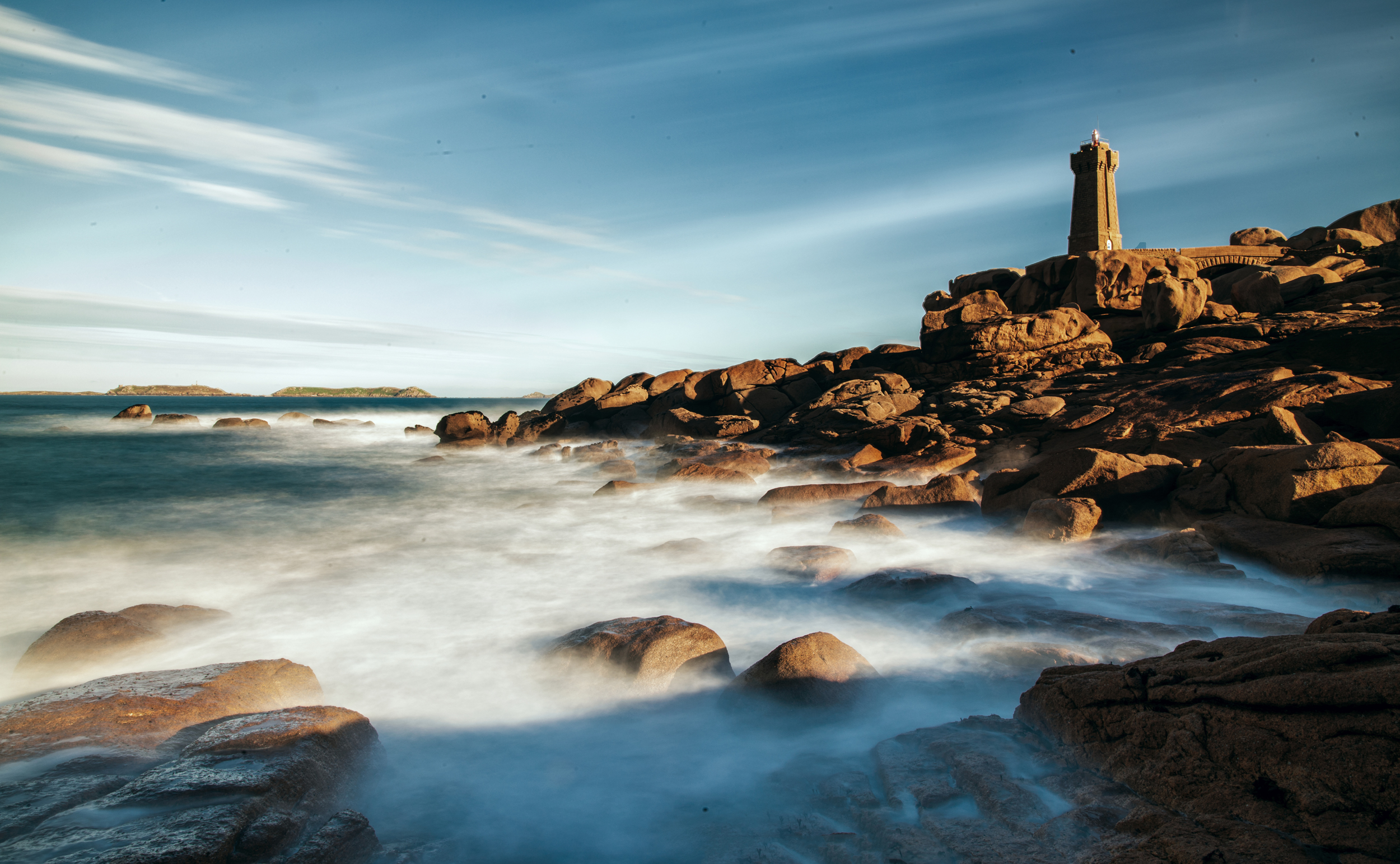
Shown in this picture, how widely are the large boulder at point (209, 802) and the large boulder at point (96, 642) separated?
7.98 feet

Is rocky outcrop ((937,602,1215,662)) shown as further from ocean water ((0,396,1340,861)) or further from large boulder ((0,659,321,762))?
large boulder ((0,659,321,762))

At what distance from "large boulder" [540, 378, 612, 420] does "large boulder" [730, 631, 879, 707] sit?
24740 mm

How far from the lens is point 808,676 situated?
181 inches

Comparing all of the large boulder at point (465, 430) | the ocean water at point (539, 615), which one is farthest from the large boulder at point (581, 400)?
the ocean water at point (539, 615)

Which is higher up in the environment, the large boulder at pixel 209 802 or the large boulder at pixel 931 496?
the large boulder at pixel 931 496

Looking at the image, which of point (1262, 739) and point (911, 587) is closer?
point (1262, 739)

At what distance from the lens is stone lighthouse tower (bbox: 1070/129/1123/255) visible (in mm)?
35656

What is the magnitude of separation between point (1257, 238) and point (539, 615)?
38.7m

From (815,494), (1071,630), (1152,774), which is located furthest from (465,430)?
(1152,774)

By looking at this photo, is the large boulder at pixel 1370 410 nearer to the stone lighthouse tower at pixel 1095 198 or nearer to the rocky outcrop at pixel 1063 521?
the rocky outcrop at pixel 1063 521

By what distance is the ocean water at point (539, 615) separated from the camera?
378cm

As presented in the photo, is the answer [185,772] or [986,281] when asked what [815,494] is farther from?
[986,281]

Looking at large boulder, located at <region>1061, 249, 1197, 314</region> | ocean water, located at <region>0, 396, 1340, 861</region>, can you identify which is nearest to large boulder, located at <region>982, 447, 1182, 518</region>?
ocean water, located at <region>0, 396, 1340, 861</region>

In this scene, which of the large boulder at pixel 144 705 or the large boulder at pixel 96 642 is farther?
the large boulder at pixel 96 642
